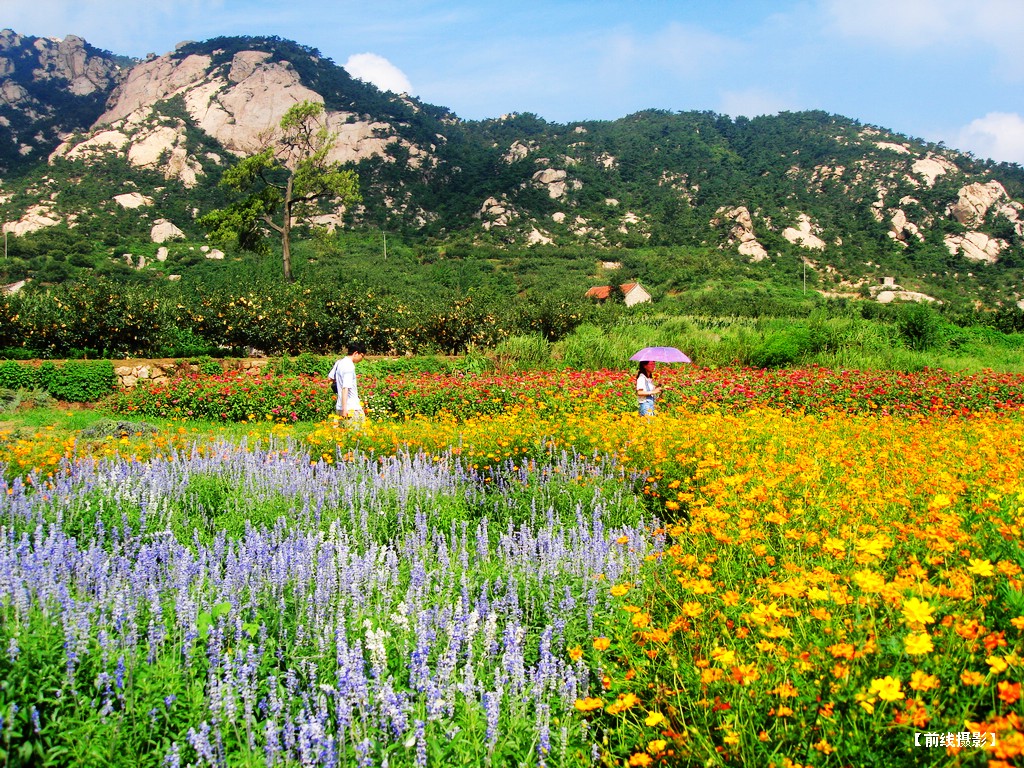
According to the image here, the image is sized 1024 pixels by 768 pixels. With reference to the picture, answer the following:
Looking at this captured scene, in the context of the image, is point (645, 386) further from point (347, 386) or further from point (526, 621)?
point (526, 621)

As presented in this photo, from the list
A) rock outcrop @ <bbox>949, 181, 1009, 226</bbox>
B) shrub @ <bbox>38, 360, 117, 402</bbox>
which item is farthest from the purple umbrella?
rock outcrop @ <bbox>949, 181, 1009, 226</bbox>

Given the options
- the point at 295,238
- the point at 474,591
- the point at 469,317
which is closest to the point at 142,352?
the point at 469,317

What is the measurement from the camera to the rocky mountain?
5738cm

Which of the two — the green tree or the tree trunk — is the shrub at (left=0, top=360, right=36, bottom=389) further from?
the green tree

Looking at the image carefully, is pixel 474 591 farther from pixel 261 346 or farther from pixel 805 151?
pixel 805 151

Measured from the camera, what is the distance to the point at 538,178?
252ft

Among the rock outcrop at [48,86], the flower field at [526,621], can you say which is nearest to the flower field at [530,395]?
the flower field at [526,621]

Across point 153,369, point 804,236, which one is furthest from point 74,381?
point 804,236

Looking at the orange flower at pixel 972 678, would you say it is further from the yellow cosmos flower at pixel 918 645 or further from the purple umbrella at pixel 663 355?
the purple umbrella at pixel 663 355

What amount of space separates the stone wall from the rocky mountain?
106 ft

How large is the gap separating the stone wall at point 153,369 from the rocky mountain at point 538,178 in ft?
106

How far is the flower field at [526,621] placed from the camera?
2104 mm

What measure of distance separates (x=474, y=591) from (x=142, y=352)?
635 inches

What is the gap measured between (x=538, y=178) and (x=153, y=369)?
6767 cm
